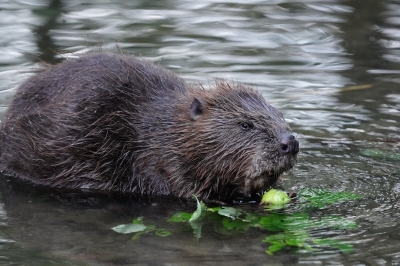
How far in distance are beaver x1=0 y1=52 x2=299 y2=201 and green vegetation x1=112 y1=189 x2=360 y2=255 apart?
0.97ft

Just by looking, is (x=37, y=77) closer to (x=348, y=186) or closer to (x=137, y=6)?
(x=348, y=186)

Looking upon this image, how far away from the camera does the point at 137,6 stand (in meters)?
11.4

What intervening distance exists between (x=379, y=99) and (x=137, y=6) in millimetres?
4361

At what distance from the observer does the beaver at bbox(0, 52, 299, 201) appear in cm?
584

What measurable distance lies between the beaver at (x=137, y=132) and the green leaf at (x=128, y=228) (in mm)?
754

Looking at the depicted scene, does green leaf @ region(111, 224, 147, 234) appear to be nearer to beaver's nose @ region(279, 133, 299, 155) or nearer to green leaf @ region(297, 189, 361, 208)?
beaver's nose @ region(279, 133, 299, 155)

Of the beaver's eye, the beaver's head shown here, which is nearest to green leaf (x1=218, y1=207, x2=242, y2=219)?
the beaver's head

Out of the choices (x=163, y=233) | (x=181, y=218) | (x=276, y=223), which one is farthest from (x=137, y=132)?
(x=276, y=223)

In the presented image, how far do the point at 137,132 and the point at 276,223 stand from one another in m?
1.34

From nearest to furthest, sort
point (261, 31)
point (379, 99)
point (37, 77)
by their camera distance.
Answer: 1. point (37, 77)
2. point (379, 99)
3. point (261, 31)

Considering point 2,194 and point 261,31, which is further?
point 261,31

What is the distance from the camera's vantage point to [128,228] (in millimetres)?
5266

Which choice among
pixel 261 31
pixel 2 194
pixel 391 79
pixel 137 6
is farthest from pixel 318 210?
pixel 137 6

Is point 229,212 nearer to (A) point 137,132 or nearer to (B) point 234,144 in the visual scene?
(B) point 234,144
